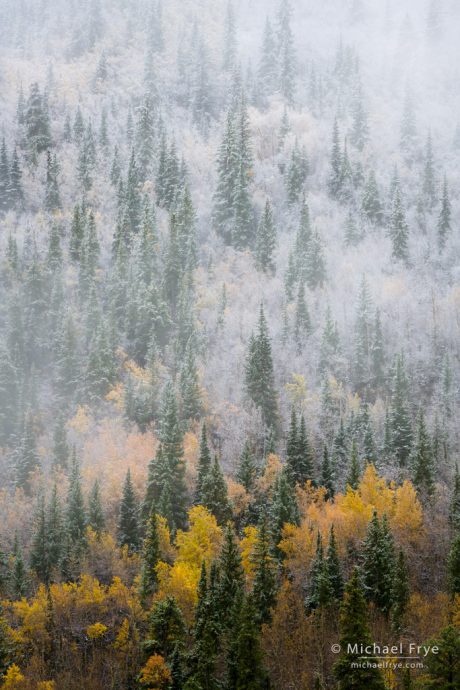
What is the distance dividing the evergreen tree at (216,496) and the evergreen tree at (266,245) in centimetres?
5622

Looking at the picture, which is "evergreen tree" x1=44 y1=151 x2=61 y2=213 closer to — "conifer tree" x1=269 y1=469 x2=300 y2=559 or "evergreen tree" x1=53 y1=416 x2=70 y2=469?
"evergreen tree" x1=53 y1=416 x2=70 y2=469

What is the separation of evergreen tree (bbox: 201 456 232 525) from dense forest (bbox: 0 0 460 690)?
0.21 meters

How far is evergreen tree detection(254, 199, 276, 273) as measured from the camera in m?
110

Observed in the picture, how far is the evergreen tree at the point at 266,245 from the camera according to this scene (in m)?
110

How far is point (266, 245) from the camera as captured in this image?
10988 cm

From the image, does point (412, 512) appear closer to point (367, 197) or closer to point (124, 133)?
point (367, 197)

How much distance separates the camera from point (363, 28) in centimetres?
19550

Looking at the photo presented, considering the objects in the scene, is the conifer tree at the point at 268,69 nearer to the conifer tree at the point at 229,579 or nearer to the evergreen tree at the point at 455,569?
the evergreen tree at the point at 455,569

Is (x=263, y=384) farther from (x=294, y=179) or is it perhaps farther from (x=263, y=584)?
(x=294, y=179)

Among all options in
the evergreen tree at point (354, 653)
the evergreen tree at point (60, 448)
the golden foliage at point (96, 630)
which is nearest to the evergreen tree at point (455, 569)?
the evergreen tree at point (354, 653)

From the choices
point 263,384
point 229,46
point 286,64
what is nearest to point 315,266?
point 263,384

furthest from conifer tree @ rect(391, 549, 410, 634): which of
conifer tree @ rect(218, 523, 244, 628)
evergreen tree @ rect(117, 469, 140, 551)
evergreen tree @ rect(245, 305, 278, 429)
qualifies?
evergreen tree @ rect(245, 305, 278, 429)

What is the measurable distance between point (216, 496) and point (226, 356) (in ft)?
127

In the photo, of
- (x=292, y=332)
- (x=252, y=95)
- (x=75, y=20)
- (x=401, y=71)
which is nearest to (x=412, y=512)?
(x=292, y=332)
